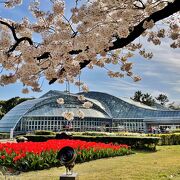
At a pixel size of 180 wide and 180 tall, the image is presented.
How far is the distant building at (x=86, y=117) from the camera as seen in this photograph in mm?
53094

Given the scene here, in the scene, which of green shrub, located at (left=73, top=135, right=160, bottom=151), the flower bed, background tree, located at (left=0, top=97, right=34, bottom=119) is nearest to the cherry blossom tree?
the flower bed

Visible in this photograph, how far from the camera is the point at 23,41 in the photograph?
217 inches

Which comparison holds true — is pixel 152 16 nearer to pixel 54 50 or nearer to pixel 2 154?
pixel 54 50

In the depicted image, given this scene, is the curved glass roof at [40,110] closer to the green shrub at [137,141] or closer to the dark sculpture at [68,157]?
the green shrub at [137,141]

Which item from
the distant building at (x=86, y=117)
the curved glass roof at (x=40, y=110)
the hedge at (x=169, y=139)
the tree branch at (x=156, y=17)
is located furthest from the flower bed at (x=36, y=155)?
the curved glass roof at (x=40, y=110)

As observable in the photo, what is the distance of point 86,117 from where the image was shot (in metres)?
57.0

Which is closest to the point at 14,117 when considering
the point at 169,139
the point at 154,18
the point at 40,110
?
the point at 40,110

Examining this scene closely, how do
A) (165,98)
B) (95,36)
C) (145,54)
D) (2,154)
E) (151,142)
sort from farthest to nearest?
(165,98) < (151,142) < (2,154) < (145,54) < (95,36)

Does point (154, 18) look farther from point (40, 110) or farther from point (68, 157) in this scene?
point (40, 110)

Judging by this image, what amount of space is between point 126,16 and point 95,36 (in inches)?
37.0

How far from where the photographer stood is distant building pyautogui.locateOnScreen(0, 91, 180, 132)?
53094 millimetres

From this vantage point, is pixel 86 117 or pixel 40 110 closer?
pixel 40 110

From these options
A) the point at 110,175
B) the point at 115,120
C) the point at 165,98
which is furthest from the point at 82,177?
the point at 165,98

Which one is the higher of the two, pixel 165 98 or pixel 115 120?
pixel 165 98
